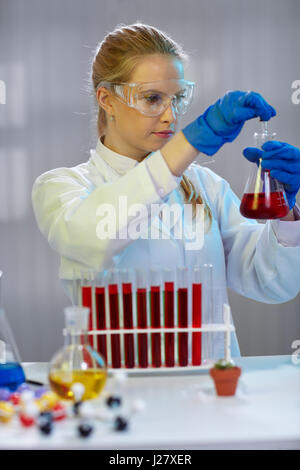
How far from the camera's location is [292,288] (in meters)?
1.89

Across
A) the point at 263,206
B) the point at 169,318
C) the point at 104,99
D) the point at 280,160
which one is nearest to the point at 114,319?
the point at 169,318

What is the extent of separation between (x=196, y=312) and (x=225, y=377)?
0.68 ft

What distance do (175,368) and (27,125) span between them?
2.78 meters

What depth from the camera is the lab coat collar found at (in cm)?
194

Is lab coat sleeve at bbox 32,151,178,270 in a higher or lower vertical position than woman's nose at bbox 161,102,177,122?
lower

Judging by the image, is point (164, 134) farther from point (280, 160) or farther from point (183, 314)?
point (183, 314)

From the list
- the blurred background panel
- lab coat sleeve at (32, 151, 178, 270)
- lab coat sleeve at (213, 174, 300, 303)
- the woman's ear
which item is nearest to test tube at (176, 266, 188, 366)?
lab coat sleeve at (32, 151, 178, 270)

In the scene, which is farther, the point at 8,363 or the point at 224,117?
the point at 224,117

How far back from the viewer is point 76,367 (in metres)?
1.24

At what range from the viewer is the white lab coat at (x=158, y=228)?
156 centimetres

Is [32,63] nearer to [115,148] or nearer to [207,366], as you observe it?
[115,148]

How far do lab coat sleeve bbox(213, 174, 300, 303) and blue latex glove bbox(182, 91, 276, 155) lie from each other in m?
0.38

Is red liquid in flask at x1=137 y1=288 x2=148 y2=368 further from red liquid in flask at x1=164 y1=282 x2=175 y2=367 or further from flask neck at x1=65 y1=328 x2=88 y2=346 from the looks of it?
flask neck at x1=65 y1=328 x2=88 y2=346

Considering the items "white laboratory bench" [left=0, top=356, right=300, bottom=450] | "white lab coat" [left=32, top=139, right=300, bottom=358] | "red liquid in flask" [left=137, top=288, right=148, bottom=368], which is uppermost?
"white lab coat" [left=32, top=139, right=300, bottom=358]
